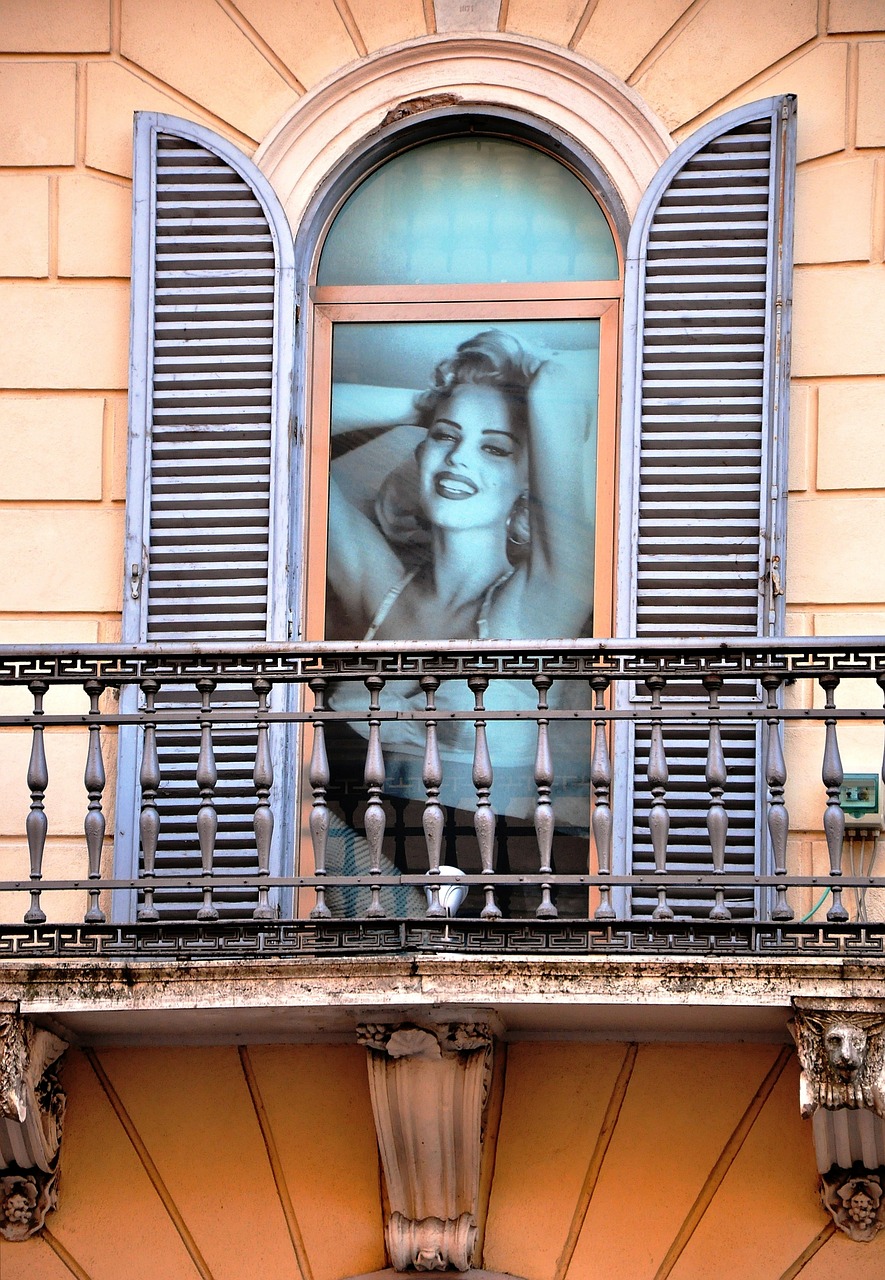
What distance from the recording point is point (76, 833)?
7719mm

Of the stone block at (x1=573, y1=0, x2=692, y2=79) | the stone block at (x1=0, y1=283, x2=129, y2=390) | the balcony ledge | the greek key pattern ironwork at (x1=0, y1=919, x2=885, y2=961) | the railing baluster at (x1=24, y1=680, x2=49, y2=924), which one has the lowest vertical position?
the balcony ledge

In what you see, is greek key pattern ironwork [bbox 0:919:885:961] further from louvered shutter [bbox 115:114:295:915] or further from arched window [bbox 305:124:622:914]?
arched window [bbox 305:124:622:914]

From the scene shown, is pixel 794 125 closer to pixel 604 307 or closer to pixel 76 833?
pixel 604 307

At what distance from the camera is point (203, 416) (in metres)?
7.93

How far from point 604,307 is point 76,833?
2.72 m

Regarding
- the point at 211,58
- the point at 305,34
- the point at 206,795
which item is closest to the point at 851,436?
the point at 305,34

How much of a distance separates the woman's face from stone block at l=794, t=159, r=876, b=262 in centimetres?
125

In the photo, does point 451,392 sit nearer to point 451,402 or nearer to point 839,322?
point 451,402

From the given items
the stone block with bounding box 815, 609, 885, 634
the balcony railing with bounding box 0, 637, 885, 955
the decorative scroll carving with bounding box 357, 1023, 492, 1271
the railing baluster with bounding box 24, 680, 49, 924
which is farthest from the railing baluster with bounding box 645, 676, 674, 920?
the railing baluster with bounding box 24, 680, 49, 924

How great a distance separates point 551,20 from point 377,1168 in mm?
4255

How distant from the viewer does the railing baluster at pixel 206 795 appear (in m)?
6.86

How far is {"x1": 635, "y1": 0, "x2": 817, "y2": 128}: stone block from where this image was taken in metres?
8.14

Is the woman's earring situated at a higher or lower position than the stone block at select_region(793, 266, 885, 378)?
lower

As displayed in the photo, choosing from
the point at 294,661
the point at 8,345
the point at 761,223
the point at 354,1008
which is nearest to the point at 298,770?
the point at 294,661
